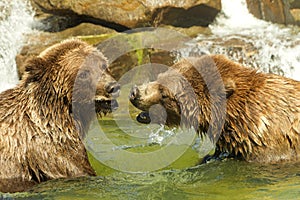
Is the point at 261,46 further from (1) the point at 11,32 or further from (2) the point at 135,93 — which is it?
(2) the point at 135,93

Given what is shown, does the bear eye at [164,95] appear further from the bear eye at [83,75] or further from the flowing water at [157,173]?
A: the bear eye at [83,75]

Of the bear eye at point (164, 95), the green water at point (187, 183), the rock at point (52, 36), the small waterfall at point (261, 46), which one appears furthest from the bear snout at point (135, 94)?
the rock at point (52, 36)

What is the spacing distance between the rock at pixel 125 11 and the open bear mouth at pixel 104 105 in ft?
24.2

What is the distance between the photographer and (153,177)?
6504 mm

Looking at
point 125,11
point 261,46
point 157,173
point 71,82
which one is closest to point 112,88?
point 71,82

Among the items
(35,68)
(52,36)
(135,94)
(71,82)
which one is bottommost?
(135,94)

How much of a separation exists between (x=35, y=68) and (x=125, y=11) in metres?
7.68

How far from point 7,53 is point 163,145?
21.6 ft

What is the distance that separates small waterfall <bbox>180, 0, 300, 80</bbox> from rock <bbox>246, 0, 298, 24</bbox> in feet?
2.97

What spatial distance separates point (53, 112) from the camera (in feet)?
19.9

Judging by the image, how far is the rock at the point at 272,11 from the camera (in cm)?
1617

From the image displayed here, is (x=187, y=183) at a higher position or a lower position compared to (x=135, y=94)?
lower

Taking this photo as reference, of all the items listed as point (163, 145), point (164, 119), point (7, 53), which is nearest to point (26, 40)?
point (7, 53)

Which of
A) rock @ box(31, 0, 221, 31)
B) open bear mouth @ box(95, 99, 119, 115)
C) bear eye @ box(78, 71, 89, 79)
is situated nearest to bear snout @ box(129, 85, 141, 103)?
open bear mouth @ box(95, 99, 119, 115)
